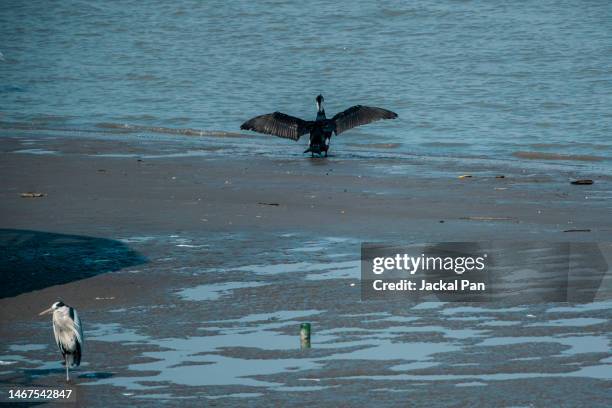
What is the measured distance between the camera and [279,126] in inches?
882

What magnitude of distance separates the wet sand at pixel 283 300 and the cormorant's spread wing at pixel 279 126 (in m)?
3.40

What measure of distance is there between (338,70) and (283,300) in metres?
30.4

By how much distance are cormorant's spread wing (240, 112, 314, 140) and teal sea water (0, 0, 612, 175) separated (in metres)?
0.44

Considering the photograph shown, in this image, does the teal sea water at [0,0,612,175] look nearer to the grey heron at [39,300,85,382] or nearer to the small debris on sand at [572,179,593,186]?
the small debris on sand at [572,179,593,186]

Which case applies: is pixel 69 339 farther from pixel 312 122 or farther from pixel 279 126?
pixel 279 126

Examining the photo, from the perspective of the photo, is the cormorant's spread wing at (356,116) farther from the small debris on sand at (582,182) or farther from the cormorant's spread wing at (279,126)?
the small debris on sand at (582,182)

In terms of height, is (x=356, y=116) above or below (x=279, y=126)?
above

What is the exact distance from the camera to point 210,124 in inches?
1139

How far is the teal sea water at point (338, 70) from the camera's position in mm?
26969

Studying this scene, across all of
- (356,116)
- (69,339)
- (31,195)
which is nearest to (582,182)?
(356,116)

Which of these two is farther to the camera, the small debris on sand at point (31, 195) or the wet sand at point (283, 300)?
the small debris on sand at point (31, 195)

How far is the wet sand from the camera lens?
8.63 meters

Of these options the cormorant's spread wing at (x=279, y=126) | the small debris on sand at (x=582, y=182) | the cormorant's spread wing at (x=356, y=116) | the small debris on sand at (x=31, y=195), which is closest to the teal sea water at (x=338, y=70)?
the cormorant's spread wing at (x=279, y=126)

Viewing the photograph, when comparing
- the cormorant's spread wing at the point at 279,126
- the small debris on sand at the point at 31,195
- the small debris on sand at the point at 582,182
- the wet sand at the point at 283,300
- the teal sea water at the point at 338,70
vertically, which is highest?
the teal sea water at the point at 338,70
